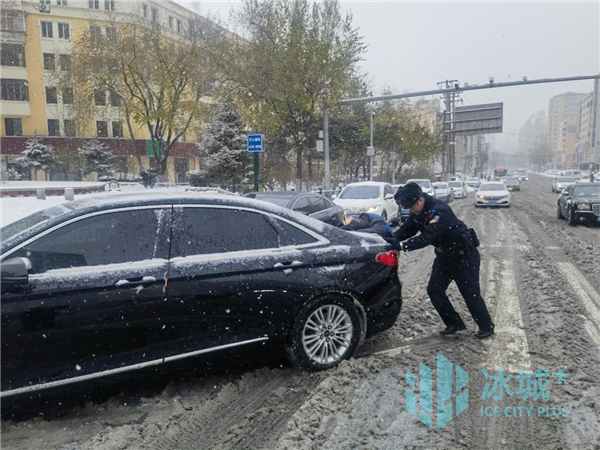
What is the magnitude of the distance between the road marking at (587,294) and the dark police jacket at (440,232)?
5.70 feet

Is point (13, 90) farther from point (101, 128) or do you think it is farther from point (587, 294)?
point (587, 294)

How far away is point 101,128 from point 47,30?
1063 cm

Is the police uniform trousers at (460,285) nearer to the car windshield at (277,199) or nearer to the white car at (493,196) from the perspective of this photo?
the car windshield at (277,199)

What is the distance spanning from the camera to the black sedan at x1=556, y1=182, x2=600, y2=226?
15.4m

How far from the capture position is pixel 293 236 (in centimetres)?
434

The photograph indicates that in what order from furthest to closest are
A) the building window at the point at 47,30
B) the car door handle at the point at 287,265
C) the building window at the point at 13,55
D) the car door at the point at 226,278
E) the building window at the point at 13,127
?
the building window at the point at 13,127 < the building window at the point at 47,30 < the building window at the point at 13,55 < the car door handle at the point at 287,265 < the car door at the point at 226,278

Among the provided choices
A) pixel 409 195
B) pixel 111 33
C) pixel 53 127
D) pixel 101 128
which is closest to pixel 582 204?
pixel 409 195

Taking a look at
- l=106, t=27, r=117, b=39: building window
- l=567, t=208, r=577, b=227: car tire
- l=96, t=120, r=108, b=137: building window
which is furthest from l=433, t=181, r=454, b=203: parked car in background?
l=96, t=120, r=108, b=137: building window

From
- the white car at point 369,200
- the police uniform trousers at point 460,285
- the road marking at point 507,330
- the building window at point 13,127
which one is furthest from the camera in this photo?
the building window at point 13,127

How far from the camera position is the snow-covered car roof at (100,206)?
349 centimetres

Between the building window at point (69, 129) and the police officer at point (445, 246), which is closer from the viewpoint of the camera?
the police officer at point (445, 246)

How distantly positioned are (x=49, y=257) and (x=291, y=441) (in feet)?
7.00

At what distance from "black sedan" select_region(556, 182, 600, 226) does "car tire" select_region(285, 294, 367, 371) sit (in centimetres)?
1400

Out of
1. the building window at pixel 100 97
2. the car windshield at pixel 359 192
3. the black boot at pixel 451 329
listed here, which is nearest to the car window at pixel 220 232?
the black boot at pixel 451 329
